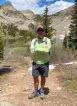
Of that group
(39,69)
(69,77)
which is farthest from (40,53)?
(69,77)

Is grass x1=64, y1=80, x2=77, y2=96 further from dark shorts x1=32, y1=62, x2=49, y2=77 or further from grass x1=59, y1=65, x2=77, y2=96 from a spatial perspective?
dark shorts x1=32, y1=62, x2=49, y2=77

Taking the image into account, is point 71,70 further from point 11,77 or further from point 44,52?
point 44,52

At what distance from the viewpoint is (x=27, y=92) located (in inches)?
407

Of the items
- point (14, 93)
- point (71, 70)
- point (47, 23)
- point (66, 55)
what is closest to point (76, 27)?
point (47, 23)

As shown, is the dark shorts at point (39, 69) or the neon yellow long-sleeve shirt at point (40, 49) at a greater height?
the neon yellow long-sleeve shirt at point (40, 49)

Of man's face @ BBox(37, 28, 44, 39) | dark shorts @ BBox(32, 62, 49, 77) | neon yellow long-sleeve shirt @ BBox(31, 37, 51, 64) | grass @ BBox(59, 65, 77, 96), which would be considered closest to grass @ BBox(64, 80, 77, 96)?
grass @ BBox(59, 65, 77, 96)

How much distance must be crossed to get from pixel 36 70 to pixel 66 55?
10228 millimetres

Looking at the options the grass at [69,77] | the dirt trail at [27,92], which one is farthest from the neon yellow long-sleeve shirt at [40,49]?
the grass at [69,77]

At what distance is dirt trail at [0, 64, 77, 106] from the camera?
9.19 m

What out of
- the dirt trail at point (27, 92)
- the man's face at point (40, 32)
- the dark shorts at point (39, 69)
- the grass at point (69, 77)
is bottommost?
the dirt trail at point (27, 92)

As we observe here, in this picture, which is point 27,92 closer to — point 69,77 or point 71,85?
point 71,85

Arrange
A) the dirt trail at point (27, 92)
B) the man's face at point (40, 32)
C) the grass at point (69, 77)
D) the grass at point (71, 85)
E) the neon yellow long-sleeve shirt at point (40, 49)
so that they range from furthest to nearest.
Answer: the grass at point (69, 77), the grass at point (71, 85), the neon yellow long-sleeve shirt at point (40, 49), the man's face at point (40, 32), the dirt trail at point (27, 92)

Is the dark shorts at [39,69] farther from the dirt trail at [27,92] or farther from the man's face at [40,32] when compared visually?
the man's face at [40,32]

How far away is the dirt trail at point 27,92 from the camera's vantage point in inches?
362
